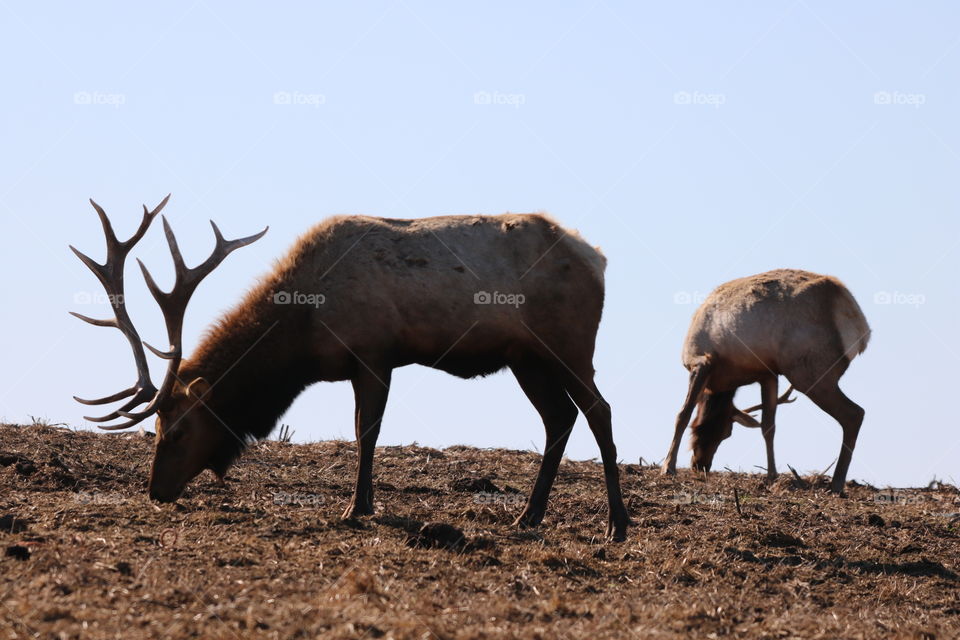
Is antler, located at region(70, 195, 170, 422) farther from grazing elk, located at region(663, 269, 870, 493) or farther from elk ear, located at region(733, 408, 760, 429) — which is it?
elk ear, located at region(733, 408, 760, 429)

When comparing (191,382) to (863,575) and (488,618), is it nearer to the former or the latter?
(488,618)

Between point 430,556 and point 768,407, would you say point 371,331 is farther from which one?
point 768,407

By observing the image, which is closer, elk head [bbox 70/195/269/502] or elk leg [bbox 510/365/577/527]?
elk head [bbox 70/195/269/502]

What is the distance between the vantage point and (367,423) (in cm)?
886

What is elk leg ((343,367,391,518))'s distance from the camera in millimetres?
8742

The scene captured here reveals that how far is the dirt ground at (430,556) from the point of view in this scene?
5844 mm

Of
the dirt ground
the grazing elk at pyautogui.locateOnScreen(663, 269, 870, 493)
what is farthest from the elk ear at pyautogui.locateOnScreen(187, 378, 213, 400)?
the grazing elk at pyautogui.locateOnScreen(663, 269, 870, 493)

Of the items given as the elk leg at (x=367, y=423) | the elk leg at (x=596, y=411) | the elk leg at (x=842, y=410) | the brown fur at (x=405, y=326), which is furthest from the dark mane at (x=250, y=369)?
the elk leg at (x=842, y=410)

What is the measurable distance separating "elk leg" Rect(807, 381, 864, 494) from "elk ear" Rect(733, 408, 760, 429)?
2.13 meters

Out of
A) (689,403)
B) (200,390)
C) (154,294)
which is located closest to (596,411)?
(200,390)

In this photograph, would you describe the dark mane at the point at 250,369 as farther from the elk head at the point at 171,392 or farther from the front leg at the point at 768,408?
the front leg at the point at 768,408

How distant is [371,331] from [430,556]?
2160mm

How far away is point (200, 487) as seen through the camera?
9734 millimetres

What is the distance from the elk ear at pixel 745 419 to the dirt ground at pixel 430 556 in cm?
370
